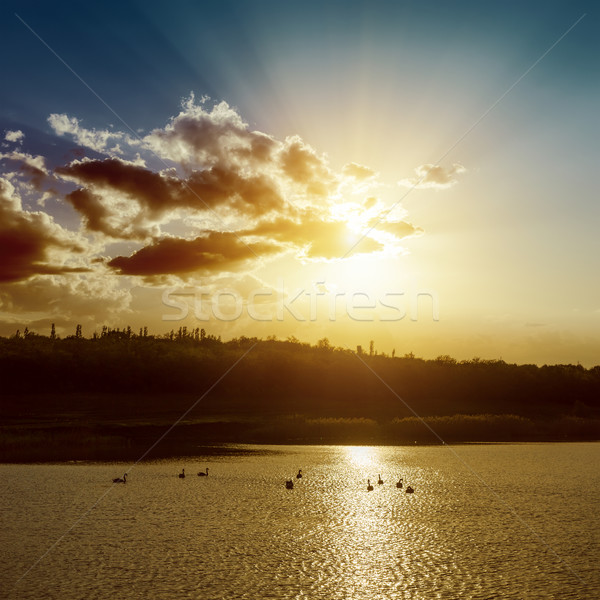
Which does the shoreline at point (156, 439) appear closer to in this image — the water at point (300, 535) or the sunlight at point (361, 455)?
the sunlight at point (361, 455)

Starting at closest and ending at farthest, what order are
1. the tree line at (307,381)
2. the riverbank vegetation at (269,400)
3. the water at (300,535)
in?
1. the water at (300,535)
2. the riverbank vegetation at (269,400)
3. the tree line at (307,381)

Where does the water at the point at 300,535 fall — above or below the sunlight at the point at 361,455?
below

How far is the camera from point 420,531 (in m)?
19.0

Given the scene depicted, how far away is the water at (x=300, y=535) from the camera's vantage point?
13.8 m

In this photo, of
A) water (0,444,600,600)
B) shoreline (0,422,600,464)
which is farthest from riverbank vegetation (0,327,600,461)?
water (0,444,600,600)

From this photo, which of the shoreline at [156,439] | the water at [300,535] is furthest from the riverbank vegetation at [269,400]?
the water at [300,535]

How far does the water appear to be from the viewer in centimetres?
1380

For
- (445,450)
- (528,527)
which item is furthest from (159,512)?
(445,450)

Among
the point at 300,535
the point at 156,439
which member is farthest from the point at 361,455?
the point at 300,535

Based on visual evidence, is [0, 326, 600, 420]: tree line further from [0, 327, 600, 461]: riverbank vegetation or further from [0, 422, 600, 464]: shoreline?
[0, 422, 600, 464]: shoreline

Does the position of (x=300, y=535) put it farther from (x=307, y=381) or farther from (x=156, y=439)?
(x=307, y=381)

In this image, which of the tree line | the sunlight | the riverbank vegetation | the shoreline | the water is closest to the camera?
the water

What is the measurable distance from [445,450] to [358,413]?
146 feet

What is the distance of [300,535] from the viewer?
18.3m
